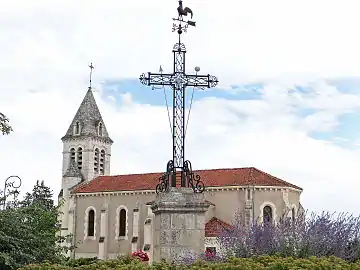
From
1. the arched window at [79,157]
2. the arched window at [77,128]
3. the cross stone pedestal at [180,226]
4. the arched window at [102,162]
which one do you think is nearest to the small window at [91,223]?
the arched window at [79,157]

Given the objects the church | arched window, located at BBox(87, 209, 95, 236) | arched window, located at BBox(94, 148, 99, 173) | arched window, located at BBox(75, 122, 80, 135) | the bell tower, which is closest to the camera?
the church

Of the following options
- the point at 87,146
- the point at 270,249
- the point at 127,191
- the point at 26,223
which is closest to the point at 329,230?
the point at 270,249

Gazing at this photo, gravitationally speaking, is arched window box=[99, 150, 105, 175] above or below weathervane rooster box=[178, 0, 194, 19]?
above

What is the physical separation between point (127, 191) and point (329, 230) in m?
32.3

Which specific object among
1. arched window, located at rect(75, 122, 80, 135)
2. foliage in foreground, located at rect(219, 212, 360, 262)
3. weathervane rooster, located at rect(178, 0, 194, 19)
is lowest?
foliage in foreground, located at rect(219, 212, 360, 262)

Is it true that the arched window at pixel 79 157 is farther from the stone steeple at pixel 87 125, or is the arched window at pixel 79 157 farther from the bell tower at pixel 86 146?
the stone steeple at pixel 87 125

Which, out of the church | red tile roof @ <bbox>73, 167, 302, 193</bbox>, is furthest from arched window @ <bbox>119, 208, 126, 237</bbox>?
red tile roof @ <bbox>73, 167, 302, 193</bbox>

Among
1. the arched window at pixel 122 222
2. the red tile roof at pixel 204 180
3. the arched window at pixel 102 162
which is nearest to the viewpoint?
the red tile roof at pixel 204 180

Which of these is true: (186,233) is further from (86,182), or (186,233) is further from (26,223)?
(86,182)

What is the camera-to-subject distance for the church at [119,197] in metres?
39.3

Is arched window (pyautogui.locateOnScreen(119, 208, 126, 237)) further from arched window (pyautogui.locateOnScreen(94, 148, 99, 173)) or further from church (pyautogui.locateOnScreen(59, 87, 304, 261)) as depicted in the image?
arched window (pyautogui.locateOnScreen(94, 148, 99, 173))

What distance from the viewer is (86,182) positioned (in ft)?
169

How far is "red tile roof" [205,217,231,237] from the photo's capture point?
3719 centimetres

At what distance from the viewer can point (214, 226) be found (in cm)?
3869
